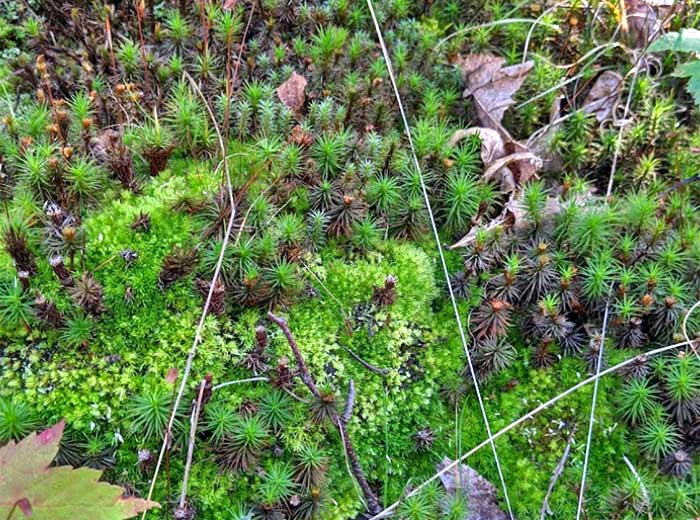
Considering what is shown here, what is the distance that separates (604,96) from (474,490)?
2188 millimetres

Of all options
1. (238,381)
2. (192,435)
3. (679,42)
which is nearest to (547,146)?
(679,42)

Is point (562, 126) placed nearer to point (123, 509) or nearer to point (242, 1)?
point (242, 1)

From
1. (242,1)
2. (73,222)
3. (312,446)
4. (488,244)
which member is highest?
(242,1)

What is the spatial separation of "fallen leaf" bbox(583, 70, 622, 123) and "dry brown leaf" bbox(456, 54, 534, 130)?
37 centimetres

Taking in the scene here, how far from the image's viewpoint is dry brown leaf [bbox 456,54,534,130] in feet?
10.6

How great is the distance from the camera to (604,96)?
3406 mm

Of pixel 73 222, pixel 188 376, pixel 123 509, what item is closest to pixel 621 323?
pixel 188 376

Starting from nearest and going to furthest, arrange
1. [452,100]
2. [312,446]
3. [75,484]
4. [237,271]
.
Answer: [75,484], [312,446], [237,271], [452,100]

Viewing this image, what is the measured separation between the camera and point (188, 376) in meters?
2.36

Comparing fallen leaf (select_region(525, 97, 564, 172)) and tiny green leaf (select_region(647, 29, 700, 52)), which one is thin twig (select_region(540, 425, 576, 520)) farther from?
tiny green leaf (select_region(647, 29, 700, 52))

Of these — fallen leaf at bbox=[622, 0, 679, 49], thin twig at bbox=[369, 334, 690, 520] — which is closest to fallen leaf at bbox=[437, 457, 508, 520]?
thin twig at bbox=[369, 334, 690, 520]

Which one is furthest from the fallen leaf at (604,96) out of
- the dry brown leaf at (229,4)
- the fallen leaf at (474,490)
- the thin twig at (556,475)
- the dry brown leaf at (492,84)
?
the fallen leaf at (474,490)

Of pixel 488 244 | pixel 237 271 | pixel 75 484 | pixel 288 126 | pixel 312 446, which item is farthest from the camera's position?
pixel 288 126

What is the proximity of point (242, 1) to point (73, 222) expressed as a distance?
156cm
